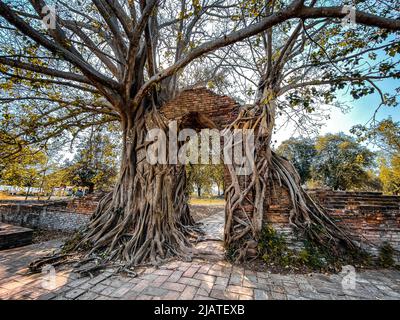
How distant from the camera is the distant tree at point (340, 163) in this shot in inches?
542

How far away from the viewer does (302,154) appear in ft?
53.9

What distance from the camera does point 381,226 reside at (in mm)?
3494

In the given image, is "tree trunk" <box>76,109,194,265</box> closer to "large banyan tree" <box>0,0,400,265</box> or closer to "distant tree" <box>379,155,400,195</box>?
"large banyan tree" <box>0,0,400,265</box>

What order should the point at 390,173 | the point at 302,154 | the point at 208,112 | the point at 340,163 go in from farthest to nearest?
the point at 302,154 < the point at 390,173 < the point at 340,163 < the point at 208,112

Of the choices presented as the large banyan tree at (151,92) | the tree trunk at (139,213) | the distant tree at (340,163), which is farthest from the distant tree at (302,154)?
the tree trunk at (139,213)

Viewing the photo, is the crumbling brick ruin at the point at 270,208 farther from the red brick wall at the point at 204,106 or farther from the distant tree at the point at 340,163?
the distant tree at the point at 340,163

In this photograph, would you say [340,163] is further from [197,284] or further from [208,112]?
[197,284]

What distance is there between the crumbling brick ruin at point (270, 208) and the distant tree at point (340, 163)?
37.8ft

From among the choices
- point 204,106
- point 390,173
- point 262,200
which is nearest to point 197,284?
point 262,200

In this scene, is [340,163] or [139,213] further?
[340,163]

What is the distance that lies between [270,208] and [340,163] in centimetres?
1448

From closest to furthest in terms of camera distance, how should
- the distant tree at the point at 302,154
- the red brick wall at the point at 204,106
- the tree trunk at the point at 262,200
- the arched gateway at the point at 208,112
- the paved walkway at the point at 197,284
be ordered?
the paved walkway at the point at 197,284 < the tree trunk at the point at 262,200 < the arched gateway at the point at 208,112 < the red brick wall at the point at 204,106 < the distant tree at the point at 302,154
